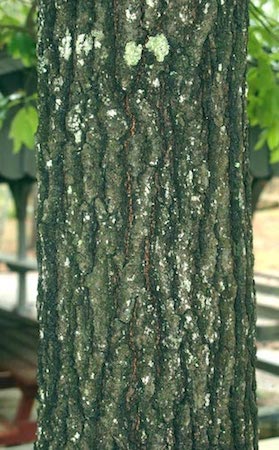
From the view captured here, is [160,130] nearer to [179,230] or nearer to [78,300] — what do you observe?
[179,230]

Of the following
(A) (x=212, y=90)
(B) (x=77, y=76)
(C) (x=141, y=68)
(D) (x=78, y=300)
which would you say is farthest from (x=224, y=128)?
(D) (x=78, y=300)

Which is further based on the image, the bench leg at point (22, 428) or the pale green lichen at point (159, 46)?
the bench leg at point (22, 428)

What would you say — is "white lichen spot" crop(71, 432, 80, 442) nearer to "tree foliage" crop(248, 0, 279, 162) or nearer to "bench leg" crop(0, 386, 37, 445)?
"tree foliage" crop(248, 0, 279, 162)

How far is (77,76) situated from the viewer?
2.27 metres

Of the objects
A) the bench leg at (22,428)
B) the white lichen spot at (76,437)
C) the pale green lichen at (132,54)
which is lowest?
the bench leg at (22,428)

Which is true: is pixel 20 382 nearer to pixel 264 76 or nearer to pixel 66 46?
pixel 264 76

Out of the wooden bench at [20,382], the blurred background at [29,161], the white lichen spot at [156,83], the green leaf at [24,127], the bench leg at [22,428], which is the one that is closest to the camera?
the white lichen spot at [156,83]

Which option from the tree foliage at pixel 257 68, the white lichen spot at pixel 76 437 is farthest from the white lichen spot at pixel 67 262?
the tree foliage at pixel 257 68

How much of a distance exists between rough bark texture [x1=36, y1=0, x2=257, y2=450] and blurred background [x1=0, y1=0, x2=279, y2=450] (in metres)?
1.88

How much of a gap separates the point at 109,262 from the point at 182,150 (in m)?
0.36

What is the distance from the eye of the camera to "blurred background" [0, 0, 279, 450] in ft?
14.3

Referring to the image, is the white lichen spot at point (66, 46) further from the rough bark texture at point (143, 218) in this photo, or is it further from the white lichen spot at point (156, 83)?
the white lichen spot at point (156, 83)

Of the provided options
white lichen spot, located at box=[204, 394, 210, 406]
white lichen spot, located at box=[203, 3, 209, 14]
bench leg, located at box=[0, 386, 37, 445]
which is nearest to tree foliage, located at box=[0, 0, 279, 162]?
white lichen spot, located at box=[203, 3, 209, 14]

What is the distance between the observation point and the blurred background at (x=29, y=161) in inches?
172
